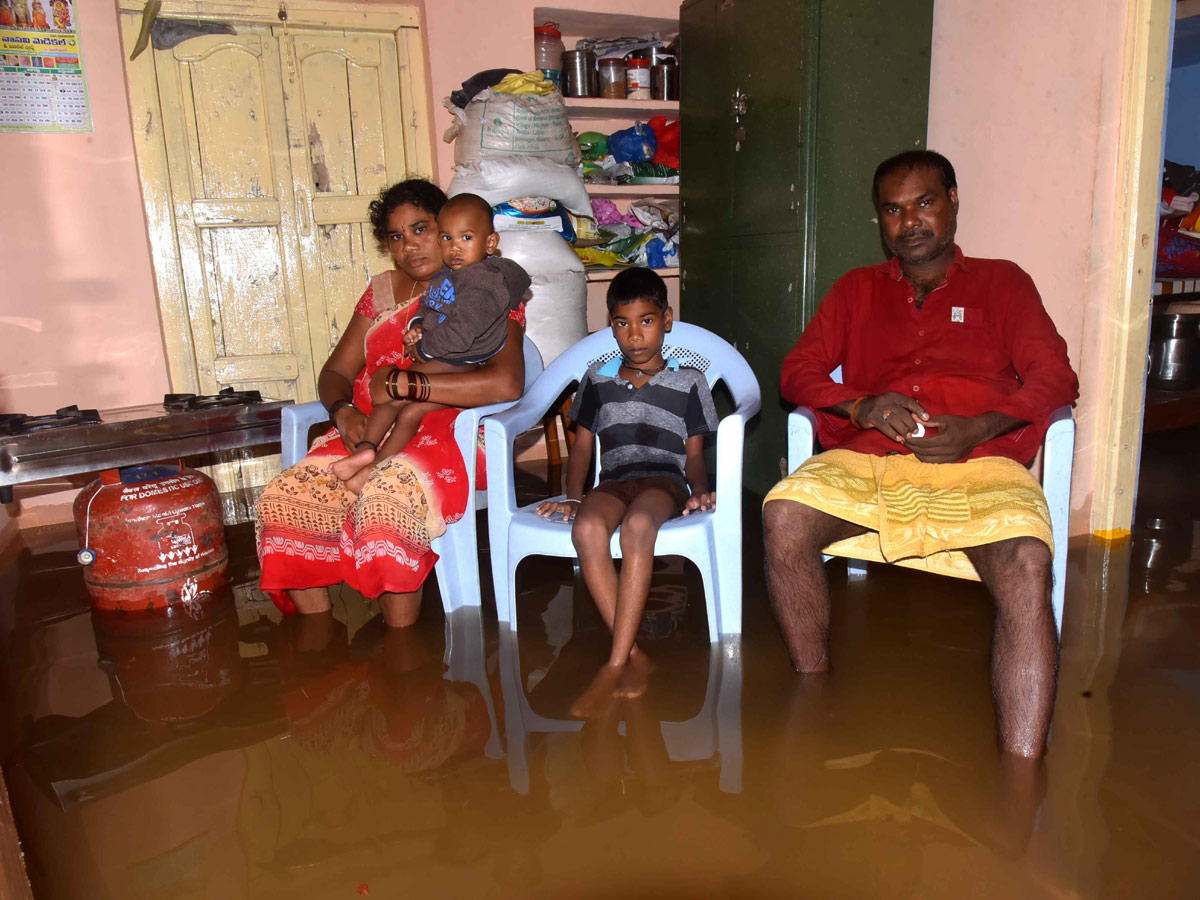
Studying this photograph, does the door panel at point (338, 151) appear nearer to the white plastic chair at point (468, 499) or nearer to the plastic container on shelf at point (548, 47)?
the plastic container on shelf at point (548, 47)

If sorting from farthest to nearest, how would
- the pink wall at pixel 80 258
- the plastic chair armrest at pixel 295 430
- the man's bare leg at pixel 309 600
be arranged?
the pink wall at pixel 80 258, the plastic chair armrest at pixel 295 430, the man's bare leg at pixel 309 600

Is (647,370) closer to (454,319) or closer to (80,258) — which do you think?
(454,319)

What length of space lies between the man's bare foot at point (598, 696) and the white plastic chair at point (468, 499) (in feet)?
2.02

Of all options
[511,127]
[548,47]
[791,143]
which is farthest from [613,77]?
[791,143]

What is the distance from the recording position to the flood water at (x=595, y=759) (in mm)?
1425

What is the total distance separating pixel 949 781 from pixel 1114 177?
2054mm

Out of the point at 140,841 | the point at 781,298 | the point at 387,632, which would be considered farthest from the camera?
the point at 781,298

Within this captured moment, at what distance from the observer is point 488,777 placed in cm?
170

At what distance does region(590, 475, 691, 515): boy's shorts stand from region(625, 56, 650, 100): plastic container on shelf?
274 centimetres

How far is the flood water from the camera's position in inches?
56.1

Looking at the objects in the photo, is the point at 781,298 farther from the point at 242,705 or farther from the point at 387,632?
the point at 242,705

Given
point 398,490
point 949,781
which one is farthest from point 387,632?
point 949,781

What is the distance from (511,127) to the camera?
3627mm

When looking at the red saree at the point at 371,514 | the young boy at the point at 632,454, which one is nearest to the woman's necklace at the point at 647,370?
the young boy at the point at 632,454
